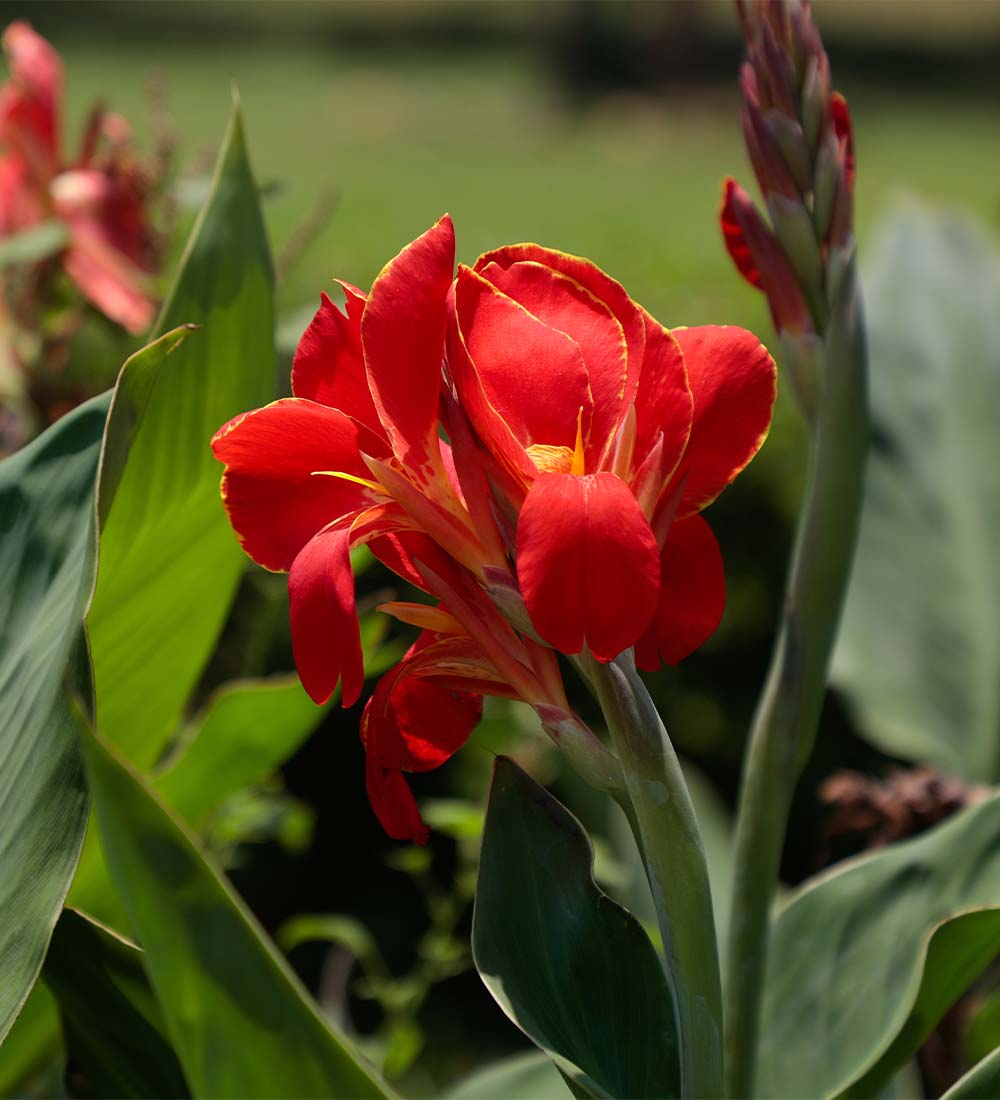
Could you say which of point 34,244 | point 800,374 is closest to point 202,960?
point 800,374

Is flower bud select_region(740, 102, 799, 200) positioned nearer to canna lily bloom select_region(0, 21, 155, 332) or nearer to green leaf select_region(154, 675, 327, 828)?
green leaf select_region(154, 675, 327, 828)

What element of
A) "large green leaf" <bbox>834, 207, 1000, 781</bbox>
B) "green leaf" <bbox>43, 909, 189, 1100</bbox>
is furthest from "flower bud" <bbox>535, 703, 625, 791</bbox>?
"large green leaf" <bbox>834, 207, 1000, 781</bbox>

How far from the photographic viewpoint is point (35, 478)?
637 mm

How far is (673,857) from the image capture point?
0.51 meters

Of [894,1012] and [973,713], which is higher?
[894,1012]

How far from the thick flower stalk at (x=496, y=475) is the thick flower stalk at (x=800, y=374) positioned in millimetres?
170

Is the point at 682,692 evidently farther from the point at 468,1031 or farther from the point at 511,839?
the point at 511,839

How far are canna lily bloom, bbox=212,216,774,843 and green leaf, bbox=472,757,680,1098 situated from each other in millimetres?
61

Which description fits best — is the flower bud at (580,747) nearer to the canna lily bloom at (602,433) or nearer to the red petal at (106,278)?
the canna lily bloom at (602,433)

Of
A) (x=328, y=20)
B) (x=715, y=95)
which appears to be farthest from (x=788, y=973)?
(x=328, y=20)

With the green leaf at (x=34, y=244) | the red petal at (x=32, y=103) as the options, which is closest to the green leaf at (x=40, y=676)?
the green leaf at (x=34, y=244)

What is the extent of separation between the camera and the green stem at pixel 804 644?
684 millimetres

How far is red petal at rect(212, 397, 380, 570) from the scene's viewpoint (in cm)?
50

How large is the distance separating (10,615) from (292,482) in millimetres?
201
